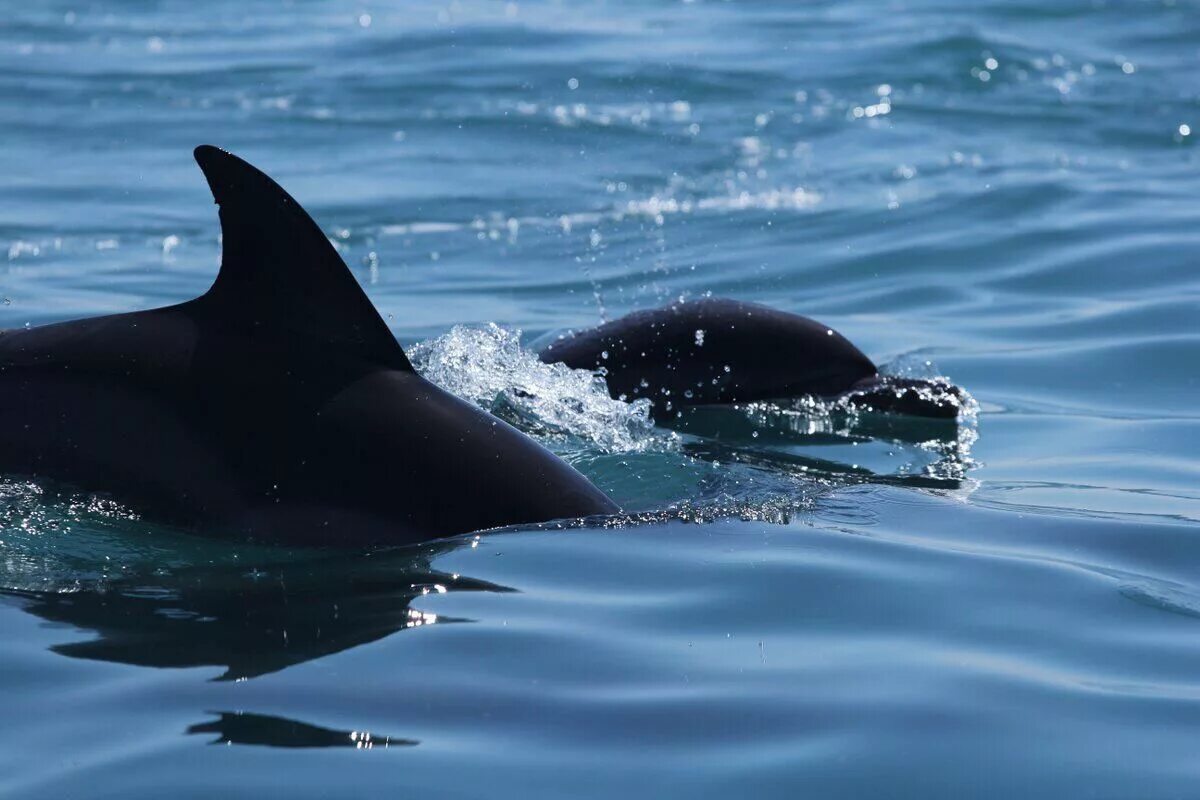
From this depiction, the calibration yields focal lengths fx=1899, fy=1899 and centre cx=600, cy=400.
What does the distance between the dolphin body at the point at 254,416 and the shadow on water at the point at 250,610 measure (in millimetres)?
193

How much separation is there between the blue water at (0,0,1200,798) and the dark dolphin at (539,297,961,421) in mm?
158

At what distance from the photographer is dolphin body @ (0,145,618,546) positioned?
5574 millimetres

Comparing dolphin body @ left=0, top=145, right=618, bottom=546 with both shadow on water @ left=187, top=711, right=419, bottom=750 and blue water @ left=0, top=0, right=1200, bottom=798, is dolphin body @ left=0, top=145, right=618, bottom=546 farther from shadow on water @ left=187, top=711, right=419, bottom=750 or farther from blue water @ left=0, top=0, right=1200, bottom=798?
shadow on water @ left=187, top=711, right=419, bottom=750

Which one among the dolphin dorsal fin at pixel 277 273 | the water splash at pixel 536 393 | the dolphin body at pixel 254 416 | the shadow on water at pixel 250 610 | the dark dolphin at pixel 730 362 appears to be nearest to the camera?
the shadow on water at pixel 250 610

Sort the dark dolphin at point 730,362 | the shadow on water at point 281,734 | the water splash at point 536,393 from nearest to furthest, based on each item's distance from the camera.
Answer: the shadow on water at point 281,734
the water splash at point 536,393
the dark dolphin at point 730,362

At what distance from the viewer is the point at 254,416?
18.3ft

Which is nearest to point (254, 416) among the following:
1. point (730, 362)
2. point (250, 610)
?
point (250, 610)

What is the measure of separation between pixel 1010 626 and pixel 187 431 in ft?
7.94

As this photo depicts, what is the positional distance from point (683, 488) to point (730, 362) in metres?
2.03

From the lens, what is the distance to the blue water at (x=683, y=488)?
4117mm

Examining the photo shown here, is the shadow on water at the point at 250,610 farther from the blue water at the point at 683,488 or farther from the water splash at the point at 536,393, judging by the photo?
the water splash at the point at 536,393

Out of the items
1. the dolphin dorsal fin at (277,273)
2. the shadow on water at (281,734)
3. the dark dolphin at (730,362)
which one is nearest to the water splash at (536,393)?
the dark dolphin at (730,362)

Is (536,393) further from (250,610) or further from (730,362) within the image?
(250,610)

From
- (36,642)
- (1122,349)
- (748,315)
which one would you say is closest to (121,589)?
(36,642)
